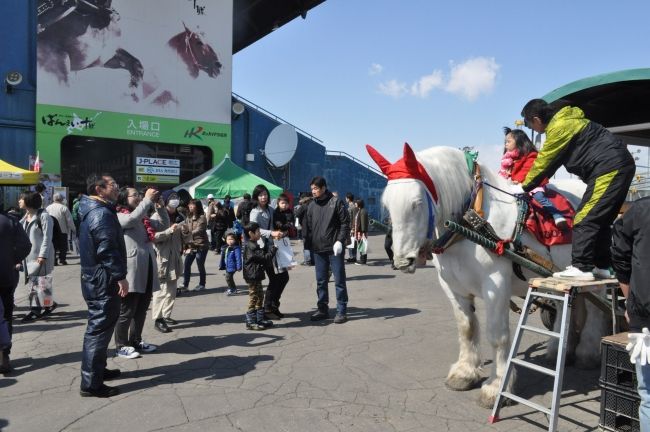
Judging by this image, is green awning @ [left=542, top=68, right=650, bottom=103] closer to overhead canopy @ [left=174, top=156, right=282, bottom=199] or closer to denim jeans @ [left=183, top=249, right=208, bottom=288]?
denim jeans @ [left=183, top=249, right=208, bottom=288]

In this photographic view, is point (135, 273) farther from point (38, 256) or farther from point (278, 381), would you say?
point (38, 256)

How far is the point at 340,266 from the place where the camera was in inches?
270

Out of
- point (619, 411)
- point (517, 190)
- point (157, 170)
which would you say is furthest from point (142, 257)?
point (157, 170)

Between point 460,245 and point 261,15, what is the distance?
25246 millimetres

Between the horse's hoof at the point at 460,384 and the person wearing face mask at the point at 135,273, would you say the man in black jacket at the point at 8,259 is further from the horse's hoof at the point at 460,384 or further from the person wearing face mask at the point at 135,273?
the horse's hoof at the point at 460,384

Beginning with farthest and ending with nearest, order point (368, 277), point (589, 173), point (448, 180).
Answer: point (368, 277) → point (448, 180) → point (589, 173)

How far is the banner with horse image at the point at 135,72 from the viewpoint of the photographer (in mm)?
17219

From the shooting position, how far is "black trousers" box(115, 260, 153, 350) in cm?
512

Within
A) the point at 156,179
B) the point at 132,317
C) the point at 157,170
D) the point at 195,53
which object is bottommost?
the point at 132,317

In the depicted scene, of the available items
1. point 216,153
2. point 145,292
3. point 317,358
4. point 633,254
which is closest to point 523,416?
point 633,254

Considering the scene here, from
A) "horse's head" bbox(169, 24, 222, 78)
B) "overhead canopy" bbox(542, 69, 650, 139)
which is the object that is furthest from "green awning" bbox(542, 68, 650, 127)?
"horse's head" bbox(169, 24, 222, 78)

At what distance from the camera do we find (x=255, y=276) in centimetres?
635

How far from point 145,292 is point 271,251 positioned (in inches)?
72.4

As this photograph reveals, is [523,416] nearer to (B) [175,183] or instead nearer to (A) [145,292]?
(A) [145,292]
